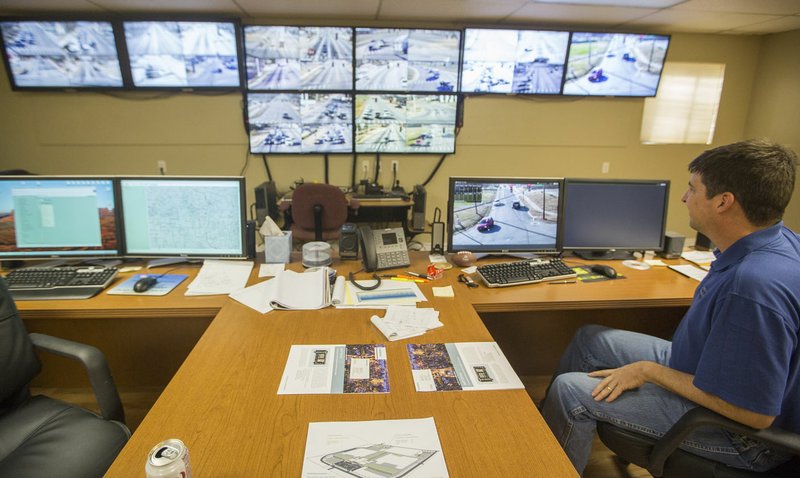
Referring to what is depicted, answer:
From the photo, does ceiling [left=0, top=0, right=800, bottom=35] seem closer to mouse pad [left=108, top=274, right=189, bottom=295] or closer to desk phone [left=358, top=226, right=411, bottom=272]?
desk phone [left=358, top=226, right=411, bottom=272]

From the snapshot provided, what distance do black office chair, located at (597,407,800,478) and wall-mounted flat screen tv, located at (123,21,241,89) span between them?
13.2ft

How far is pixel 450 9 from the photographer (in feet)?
11.9

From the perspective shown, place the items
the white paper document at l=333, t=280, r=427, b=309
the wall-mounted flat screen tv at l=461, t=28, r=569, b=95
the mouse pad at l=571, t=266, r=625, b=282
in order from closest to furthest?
the white paper document at l=333, t=280, r=427, b=309, the mouse pad at l=571, t=266, r=625, b=282, the wall-mounted flat screen tv at l=461, t=28, r=569, b=95

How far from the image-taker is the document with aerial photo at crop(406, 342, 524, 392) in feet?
3.76

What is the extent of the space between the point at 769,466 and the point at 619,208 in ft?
4.37

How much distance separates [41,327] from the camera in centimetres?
204

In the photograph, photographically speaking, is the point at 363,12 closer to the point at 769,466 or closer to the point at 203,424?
the point at 203,424

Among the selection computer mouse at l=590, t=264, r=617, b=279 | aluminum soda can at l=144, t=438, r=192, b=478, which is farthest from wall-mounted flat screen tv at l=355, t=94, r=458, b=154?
aluminum soda can at l=144, t=438, r=192, b=478

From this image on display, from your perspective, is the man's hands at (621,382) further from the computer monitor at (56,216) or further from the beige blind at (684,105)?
the beige blind at (684,105)

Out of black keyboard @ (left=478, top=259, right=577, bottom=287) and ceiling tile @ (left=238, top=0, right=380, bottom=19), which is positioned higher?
ceiling tile @ (left=238, top=0, right=380, bottom=19)

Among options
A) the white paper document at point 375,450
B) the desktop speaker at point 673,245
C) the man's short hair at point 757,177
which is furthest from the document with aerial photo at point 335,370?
the desktop speaker at point 673,245

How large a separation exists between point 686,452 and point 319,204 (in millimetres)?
2790

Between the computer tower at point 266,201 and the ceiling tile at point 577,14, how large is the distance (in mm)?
2819

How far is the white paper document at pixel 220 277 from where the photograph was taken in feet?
5.73
